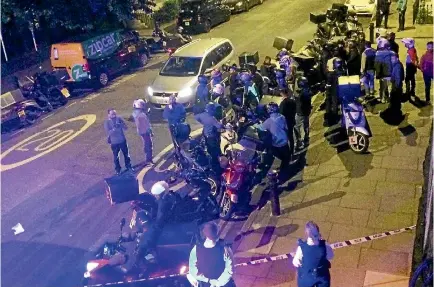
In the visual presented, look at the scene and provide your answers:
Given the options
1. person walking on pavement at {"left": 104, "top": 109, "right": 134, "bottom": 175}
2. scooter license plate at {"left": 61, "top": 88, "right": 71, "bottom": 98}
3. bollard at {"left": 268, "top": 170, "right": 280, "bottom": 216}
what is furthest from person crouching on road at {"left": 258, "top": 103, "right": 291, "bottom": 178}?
scooter license plate at {"left": 61, "top": 88, "right": 71, "bottom": 98}

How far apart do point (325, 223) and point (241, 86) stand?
5329mm

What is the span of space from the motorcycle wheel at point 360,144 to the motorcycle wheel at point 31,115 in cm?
1001

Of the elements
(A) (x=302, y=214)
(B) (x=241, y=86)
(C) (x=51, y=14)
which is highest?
(C) (x=51, y=14)

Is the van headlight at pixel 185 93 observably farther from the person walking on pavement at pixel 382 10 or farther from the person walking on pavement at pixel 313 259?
the person walking on pavement at pixel 382 10

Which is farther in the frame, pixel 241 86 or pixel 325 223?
pixel 241 86

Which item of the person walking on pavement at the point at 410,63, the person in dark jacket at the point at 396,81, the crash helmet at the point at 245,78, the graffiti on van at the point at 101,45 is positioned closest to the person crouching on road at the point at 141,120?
the crash helmet at the point at 245,78

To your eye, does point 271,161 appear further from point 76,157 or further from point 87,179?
point 76,157

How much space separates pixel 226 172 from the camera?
9.12 m

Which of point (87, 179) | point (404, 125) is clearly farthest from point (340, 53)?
point (87, 179)

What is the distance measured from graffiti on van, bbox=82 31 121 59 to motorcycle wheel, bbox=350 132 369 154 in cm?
1116

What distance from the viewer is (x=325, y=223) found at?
855 cm

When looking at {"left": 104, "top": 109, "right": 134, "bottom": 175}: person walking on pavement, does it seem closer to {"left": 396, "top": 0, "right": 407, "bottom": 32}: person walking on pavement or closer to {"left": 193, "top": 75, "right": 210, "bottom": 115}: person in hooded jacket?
{"left": 193, "top": 75, "right": 210, "bottom": 115}: person in hooded jacket

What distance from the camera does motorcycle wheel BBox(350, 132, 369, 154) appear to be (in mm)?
10547

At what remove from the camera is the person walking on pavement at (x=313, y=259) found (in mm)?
5715
